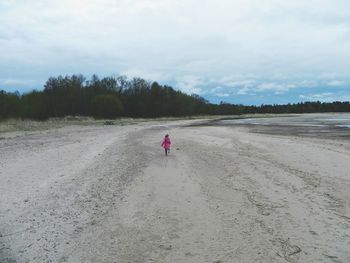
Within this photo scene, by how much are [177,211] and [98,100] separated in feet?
305

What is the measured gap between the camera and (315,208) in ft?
34.1

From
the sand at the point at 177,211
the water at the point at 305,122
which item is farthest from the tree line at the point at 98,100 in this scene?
the sand at the point at 177,211

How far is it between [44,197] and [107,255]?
4.84 m

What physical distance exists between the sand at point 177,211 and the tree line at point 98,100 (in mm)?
75421

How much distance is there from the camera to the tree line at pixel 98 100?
99.6m

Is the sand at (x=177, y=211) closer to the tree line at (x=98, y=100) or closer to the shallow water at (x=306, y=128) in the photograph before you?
the shallow water at (x=306, y=128)

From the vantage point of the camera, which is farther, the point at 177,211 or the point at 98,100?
the point at 98,100

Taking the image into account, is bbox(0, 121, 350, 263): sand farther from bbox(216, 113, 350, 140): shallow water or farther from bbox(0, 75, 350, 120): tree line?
bbox(0, 75, 350, 120): tree line

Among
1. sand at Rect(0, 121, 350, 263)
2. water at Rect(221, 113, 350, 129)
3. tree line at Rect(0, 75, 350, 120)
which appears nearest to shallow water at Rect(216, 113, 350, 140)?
water at Rect(221, 113, 350, 129)

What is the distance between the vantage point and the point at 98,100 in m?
102

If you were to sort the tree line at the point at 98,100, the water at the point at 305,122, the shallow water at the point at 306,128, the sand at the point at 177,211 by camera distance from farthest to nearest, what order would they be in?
the tree line at the point at 98,100 → the water at the point at 305,122 → the shallow water at the point at 306,128 → the sand at the point at 177,211

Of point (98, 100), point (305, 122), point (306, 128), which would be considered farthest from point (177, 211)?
point (98, 100)

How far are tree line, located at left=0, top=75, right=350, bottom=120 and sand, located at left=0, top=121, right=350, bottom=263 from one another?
7542cm

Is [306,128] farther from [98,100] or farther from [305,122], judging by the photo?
[98,100]
